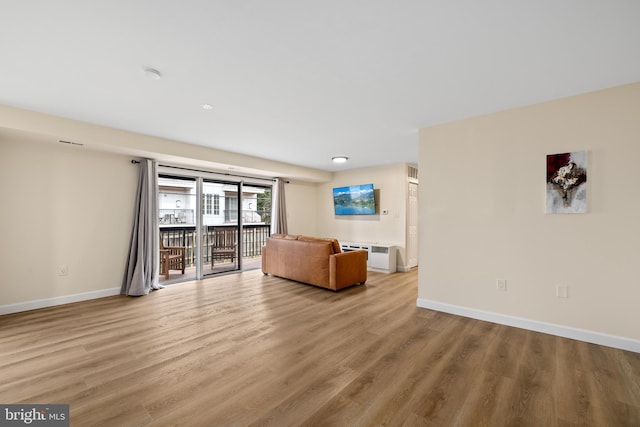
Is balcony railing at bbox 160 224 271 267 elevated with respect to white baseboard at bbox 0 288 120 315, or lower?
elevated

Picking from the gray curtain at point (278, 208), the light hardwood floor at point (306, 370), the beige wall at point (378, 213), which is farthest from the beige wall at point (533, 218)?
the gray curtain at point (278, 208)

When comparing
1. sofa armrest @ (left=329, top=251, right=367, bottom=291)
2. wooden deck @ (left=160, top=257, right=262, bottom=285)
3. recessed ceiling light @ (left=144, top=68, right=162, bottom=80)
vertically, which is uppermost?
recessed ceiling light @ (left=144, top=68, right=162, bottom=80)

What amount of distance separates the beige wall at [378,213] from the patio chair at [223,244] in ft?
8.55

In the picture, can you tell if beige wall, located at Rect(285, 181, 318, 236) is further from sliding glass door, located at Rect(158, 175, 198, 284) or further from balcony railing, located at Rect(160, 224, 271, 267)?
sliding glass door, located at Rect(158, 175, 198, 284)

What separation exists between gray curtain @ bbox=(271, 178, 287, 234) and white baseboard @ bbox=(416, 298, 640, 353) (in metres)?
3.88

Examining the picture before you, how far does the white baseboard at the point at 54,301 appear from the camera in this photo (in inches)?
139

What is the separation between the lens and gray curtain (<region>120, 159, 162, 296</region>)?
14.5 feet

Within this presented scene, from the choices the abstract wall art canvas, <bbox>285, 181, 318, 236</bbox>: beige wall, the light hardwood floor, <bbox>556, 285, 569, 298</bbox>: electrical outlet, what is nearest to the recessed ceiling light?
the light hardwood floor

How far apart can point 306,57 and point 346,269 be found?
342cm

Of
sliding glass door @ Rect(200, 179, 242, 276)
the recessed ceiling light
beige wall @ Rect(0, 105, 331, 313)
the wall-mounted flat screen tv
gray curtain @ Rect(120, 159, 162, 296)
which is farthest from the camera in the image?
the wall-mounted flat screen tv

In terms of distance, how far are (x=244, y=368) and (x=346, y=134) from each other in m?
3.23

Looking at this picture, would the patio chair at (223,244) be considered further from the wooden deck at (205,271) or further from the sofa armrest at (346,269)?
the sofa armrest at (346,269)

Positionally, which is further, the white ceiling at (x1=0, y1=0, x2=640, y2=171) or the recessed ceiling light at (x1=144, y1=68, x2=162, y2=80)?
the recessed ceiling light at (x1=144, y1=68, x2=162, y2=80)

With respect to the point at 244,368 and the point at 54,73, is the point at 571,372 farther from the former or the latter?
the point at 54,73
